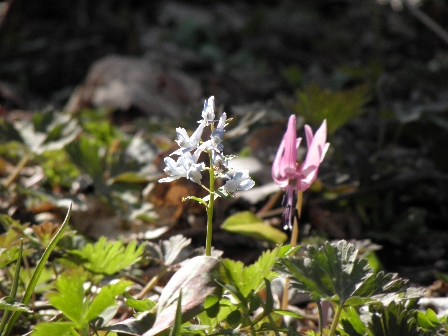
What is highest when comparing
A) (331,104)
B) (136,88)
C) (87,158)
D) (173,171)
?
(173,171)

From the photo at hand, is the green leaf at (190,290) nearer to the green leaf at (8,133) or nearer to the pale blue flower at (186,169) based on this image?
the pale blue flower at (186,169)

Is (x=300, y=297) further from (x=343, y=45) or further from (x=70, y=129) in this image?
(x=343, y=45)

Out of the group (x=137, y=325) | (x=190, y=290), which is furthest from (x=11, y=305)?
(x=190, y=290)

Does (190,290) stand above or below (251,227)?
above

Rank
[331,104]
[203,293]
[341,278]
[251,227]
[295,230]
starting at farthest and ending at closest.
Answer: [331,104]
[251,227]
[295,230]
[341,278]
[203,293]

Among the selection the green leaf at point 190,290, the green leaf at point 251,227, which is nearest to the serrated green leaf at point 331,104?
the green leaf at point 251,227

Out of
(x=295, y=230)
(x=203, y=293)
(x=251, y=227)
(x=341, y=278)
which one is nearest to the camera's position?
(x=203, y=293)

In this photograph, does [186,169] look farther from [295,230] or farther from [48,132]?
[48,132]

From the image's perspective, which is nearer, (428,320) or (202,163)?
(202,163)
